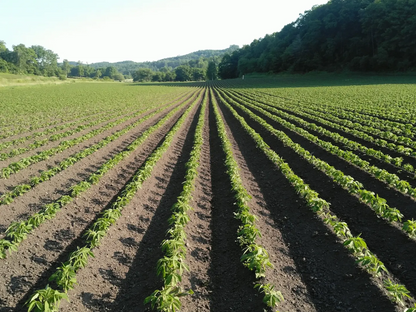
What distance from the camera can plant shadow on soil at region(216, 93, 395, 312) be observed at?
5012mm

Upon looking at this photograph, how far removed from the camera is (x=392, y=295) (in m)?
4.74

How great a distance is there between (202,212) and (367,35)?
94.0 m

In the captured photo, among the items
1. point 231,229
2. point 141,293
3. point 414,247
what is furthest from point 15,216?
point 414,247

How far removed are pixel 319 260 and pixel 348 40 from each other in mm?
98116

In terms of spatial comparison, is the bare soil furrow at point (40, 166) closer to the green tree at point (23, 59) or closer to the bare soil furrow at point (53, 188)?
the bare soil furrow at point (53, 188)

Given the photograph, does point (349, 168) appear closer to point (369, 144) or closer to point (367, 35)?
point (369, 144)

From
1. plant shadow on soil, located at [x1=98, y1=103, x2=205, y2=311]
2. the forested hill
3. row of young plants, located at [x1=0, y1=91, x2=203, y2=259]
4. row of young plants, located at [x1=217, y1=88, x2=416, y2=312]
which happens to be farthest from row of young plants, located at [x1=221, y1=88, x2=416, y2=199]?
the forested hill

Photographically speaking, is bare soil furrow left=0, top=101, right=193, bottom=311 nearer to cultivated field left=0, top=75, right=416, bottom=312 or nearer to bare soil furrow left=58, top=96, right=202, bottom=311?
cultivated field left=0, top=75, right=416, bottom=312

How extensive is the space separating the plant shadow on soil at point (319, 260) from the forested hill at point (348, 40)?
73.6m

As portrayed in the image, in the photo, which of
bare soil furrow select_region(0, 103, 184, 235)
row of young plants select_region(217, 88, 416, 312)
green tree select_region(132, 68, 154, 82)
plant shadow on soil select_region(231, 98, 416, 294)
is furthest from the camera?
green tree select_region(132, 68, 154, 82)

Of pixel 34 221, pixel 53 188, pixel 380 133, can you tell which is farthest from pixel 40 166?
pixel 380 133

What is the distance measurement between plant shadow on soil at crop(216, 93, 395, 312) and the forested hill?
242 feet

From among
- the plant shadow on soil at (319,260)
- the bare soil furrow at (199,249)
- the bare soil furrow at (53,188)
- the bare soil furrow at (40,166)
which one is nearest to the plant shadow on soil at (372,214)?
the plant shadow on soil at (319,260)

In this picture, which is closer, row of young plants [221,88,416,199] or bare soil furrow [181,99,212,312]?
bare soil furrow [181,99,212,312]
